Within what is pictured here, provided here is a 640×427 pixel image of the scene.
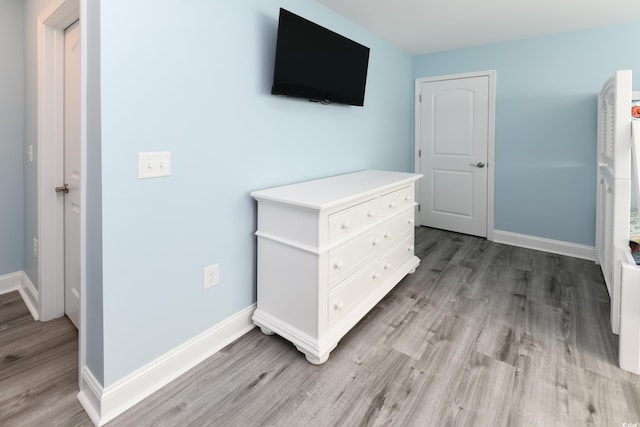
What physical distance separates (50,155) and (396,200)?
2.32 meters

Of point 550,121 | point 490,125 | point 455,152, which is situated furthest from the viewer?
point 455,152

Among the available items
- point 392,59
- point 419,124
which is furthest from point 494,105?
point 392,59

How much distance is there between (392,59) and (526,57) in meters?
1.35

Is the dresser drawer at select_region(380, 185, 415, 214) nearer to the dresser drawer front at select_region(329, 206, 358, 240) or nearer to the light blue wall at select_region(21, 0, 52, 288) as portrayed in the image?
the dresser drawer front at select_region(329, 206, 358, 240)

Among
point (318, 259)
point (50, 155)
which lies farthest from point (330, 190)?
point (50, 155)

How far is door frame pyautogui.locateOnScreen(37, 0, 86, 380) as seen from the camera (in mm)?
2004

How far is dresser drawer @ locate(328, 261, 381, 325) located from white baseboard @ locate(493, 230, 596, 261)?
2203mm

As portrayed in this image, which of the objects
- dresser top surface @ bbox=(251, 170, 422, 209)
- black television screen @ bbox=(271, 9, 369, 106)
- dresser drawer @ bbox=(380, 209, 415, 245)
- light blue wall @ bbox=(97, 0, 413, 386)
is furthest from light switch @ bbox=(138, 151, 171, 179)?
dresser drawer @ bbox=(380, 209, 415, 245)

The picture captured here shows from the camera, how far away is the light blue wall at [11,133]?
7.80 ft

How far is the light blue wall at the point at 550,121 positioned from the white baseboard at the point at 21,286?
4359 millimetres

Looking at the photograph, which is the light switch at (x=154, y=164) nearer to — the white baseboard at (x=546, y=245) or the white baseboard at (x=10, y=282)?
the white baseboard at (x=10, y=282)

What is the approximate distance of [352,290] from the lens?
2080 mm

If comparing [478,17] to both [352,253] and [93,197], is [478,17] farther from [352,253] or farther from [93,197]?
[93,197]

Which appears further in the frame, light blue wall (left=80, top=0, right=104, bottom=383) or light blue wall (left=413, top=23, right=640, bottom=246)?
light blue wall (left=413, top=23, right=640, bottom=246)
